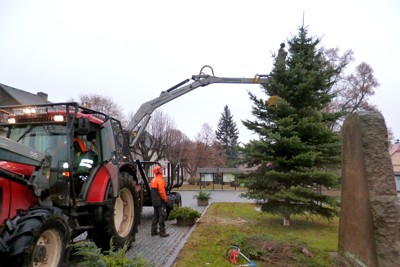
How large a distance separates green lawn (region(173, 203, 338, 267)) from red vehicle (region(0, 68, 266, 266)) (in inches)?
68.0

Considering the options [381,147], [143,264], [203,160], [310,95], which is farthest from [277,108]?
[203,160]

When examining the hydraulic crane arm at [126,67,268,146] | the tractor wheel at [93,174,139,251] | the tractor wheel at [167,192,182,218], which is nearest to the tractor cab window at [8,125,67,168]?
the tractor wheel at [93,174,139,251]

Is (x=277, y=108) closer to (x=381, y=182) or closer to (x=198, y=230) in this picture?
(x=198, y=230)

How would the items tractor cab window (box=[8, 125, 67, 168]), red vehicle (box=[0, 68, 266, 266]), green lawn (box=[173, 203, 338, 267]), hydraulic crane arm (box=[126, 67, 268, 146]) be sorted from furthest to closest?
hydraulic crane arm (box=[126, 67, 268, 146]) < green lawn (box=[173, 203, 338, 267]) < tractor cab window (box=[8, 125, 67, 168]) < red vehicle (box=[0, 68, 266, 266])

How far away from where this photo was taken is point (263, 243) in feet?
24.8

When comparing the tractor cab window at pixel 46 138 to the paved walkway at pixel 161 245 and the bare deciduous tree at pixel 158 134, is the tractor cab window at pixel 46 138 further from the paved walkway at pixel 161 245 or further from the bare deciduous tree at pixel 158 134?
the bare deciduous tree at pixel 158 134

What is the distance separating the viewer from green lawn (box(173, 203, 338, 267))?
707cm

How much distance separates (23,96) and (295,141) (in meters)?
36.4

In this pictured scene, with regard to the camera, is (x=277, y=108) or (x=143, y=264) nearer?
(x=143, y=264)

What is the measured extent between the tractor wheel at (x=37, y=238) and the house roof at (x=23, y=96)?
35838mm

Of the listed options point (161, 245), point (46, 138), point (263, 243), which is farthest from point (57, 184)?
point (263, 243)

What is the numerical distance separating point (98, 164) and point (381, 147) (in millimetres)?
5188

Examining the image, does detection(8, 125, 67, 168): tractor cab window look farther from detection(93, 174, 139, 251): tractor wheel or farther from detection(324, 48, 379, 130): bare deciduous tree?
detection(324, 48, 379, 130): bare deciduous tree

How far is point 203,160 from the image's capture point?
5606 cm
